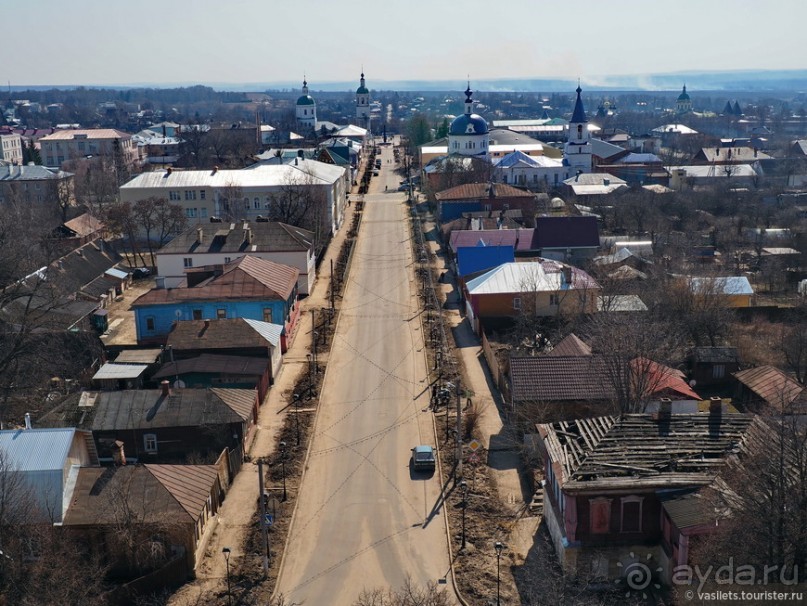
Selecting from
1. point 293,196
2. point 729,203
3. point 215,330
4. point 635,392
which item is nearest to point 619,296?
point 635,392

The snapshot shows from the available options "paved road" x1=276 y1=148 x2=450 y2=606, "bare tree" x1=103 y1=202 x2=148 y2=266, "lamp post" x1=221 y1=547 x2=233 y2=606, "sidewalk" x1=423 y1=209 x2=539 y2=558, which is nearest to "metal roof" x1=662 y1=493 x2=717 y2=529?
"sidewalk" x1=423 y1=209 x2=539 y2=558

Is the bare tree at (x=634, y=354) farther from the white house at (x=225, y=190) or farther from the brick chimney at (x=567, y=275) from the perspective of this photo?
the white house at (x=225, y=190)

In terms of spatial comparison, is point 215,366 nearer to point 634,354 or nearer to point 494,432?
point 494,432

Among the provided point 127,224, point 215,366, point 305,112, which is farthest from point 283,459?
point 305,112

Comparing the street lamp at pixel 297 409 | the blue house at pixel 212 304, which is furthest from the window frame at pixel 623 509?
the blue house at pixel 212 304

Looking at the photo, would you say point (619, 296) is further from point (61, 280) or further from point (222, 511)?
point (61, 280)
